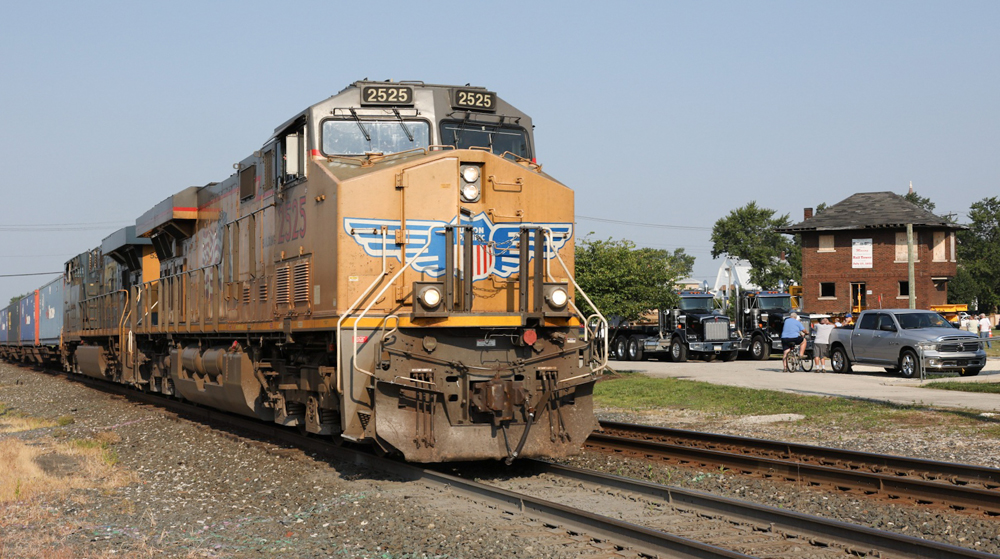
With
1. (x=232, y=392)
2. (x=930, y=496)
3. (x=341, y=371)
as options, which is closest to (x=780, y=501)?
(x=930, y=496)

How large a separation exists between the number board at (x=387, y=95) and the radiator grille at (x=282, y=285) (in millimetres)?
2159

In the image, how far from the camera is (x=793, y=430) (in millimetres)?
12961

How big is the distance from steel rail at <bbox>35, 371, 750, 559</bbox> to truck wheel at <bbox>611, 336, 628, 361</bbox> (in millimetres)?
22468

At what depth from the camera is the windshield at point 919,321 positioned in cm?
2206

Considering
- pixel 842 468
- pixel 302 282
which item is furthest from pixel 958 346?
pixel 302 282

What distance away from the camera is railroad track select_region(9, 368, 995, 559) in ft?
19.3

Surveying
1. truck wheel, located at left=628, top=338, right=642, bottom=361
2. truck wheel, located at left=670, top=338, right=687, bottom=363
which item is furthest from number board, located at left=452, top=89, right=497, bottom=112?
truck wheel, located at left=628, top=338, right=642, bottom=361

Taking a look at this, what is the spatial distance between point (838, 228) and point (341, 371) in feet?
158

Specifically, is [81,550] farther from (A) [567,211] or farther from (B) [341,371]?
(A) [567,211]

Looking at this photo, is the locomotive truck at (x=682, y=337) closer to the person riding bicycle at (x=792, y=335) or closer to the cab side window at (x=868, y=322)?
the person riding bicycle at (x=792, y=335)

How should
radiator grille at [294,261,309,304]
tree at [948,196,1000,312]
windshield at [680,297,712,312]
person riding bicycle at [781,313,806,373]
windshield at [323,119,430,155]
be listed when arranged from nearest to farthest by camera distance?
windshield at [323,119,430,155] < radiator grille at [294,261,309,304] < person riding bicycle at [781,313,806,373] < windshield at [680,297,712,312] < tree at [948,196,1000,312]

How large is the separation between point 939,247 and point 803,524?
51.2m

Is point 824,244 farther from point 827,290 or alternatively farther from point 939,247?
point 939,247

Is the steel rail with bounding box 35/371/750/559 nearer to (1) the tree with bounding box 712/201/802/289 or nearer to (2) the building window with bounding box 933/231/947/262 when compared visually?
(2) the building window with bounding box 933/231/947/262
